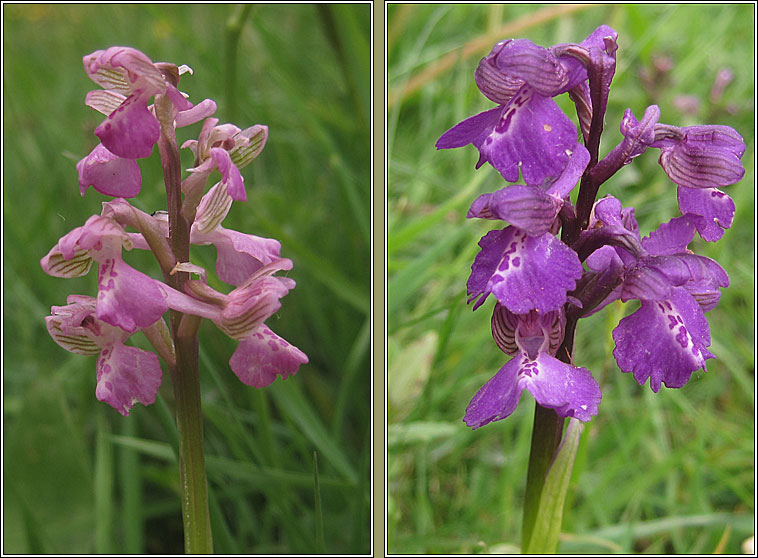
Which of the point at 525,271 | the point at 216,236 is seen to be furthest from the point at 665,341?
the point at 216,236

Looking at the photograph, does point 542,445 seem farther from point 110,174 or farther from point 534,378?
point 110,174

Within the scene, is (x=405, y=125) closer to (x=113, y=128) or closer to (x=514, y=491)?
(x=514, y=491)

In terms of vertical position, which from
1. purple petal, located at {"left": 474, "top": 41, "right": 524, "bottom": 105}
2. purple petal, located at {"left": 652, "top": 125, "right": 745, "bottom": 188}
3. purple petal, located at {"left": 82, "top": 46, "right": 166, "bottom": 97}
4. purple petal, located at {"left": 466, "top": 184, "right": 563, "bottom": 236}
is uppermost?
purple petal, located at {"left": 82, "top": 46, "right": 166, "bottom": 97}

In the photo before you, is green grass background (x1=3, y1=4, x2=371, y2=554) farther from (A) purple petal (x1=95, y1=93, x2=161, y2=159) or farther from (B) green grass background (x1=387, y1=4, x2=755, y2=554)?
(A) purple petal (x1=95, y1=93, x2=161, y2=159)

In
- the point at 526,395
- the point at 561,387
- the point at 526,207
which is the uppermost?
the point at 526,207

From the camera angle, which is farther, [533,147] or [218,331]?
[218,331]

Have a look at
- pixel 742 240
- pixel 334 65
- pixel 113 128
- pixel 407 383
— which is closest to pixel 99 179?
pixel 113 128

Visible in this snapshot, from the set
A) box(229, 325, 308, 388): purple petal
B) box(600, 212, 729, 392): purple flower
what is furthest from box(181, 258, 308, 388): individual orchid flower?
box(600, 212, 729, 392): purple flower
